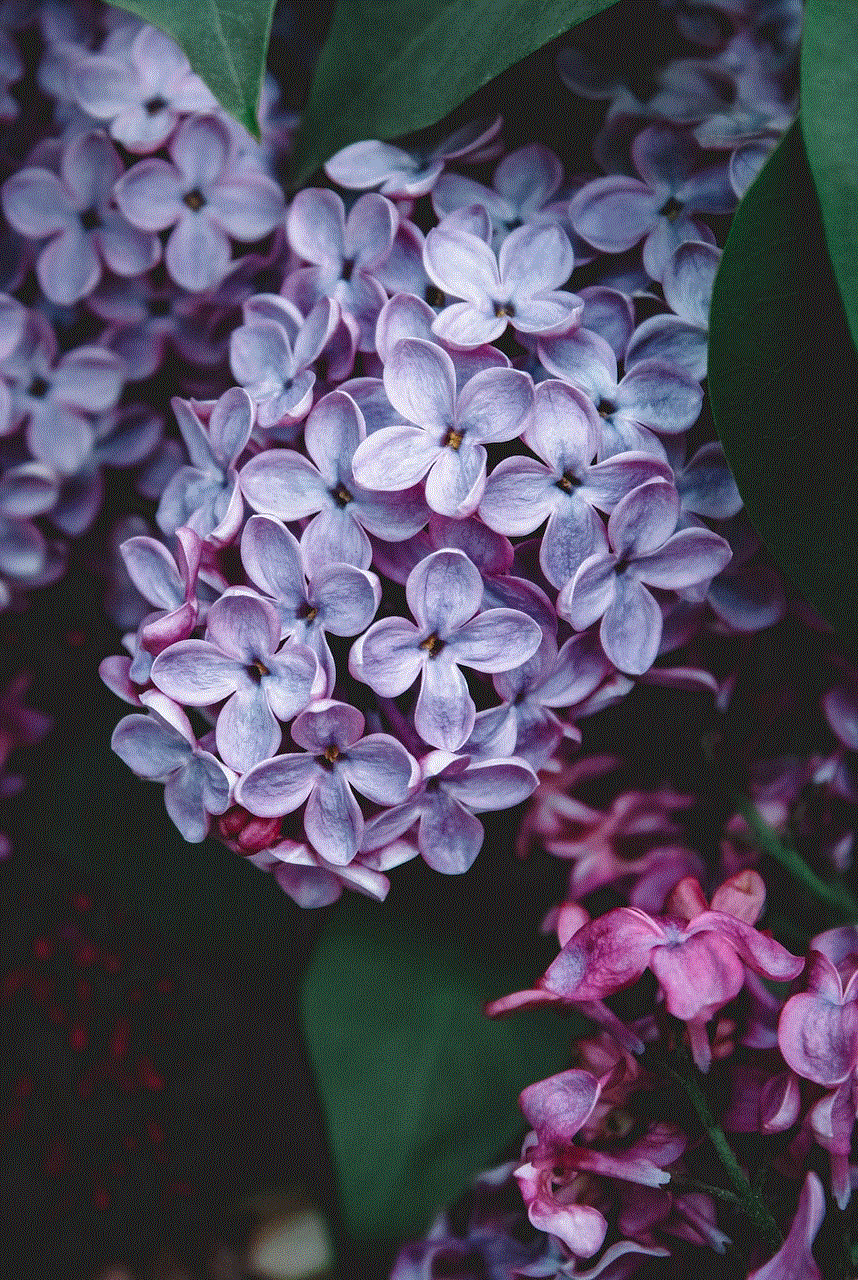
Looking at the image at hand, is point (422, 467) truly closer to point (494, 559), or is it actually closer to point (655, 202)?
point (494, 559)

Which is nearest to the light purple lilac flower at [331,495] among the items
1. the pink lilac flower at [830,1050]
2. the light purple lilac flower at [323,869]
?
the light purple lilac flower at [323,869]

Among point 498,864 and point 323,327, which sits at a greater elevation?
point 323,327

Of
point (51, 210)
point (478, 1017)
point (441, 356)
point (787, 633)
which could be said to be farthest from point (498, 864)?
point (51, 210)

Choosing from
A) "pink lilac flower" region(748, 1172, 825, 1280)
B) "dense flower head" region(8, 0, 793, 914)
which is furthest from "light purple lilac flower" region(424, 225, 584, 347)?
"pink lilac flower" region(748, 1172, 825, 1280)

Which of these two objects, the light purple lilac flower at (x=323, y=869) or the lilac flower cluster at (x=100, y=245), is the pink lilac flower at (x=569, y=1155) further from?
the lilac flower cluster at (x=100, y=245)

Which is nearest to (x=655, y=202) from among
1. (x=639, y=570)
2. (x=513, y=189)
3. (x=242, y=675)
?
(x=513, y=189)

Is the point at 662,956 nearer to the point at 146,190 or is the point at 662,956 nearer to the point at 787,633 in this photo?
the point at 787,633
